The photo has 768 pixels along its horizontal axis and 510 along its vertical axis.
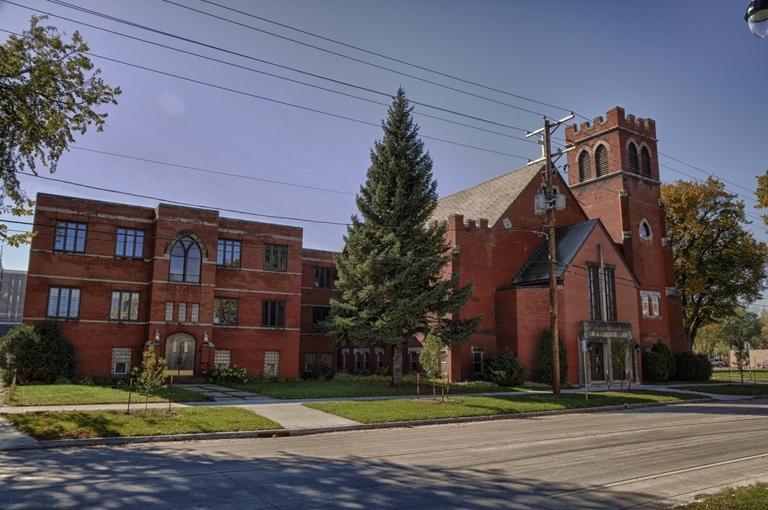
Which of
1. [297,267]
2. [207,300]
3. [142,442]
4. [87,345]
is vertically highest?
[297,267]

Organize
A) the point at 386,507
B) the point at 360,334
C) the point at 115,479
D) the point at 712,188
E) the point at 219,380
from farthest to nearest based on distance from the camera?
1. the point at 712,188
2. the point at 219,380
3. the point at 360,334
4. the point at 115,479
5. the point at 386,507

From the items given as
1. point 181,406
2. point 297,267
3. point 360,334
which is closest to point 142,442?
point 181,406

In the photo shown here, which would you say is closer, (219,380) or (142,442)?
(142,442)

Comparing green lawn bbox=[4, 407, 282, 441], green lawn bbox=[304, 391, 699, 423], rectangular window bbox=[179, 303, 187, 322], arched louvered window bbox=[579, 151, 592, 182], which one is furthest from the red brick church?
green lawn bbox=[4, 407, 282, 441]

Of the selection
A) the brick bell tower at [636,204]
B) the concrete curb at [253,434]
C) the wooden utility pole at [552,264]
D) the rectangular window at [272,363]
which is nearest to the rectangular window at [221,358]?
the rectangular window at [272,363]

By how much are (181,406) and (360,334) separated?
1101 cm

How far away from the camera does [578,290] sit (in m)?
33.6

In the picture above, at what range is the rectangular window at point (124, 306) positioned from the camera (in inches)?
1158

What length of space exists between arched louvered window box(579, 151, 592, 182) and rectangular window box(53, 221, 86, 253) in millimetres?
36323

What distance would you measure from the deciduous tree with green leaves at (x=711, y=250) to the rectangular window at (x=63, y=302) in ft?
145

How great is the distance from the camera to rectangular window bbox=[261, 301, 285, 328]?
33.5m

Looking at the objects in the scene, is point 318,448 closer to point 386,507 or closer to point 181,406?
point 386,507

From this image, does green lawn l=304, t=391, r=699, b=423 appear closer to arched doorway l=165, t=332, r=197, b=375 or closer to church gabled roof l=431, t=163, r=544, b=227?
arched doorway l=165, t=332, r=197, b=375

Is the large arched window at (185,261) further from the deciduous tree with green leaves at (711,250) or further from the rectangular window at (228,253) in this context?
the deciduous tree with green leaves at (711,250)
